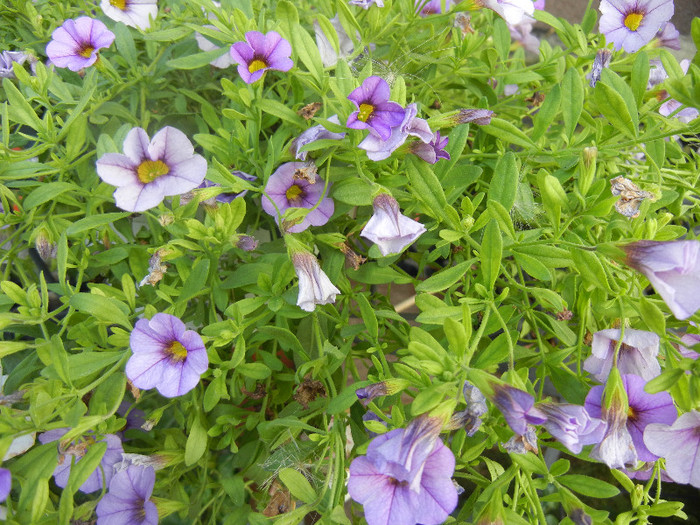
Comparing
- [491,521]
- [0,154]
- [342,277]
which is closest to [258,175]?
[342,277]

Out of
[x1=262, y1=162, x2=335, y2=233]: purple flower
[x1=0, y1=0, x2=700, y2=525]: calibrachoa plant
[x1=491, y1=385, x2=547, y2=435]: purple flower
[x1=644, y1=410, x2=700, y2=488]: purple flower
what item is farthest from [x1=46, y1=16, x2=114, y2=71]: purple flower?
[x1=644, y1=410, x2=700, y2=488]: purple flower

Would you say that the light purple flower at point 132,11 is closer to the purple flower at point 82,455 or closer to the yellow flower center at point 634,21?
the purple flower at point 82,455

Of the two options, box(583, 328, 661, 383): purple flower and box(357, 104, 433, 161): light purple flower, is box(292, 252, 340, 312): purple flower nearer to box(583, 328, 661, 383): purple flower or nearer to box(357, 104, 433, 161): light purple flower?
box(357, 104, 433, 161): light purple flower

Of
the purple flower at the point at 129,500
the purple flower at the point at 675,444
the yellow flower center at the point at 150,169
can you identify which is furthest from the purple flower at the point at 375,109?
the purple flower at the point at 129,500

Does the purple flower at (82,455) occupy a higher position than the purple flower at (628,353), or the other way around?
the purple flower at (628,353)

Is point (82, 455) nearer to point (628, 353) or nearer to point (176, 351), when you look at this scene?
point (176, 351)

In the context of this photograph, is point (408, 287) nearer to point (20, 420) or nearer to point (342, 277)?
point (342, 277)
